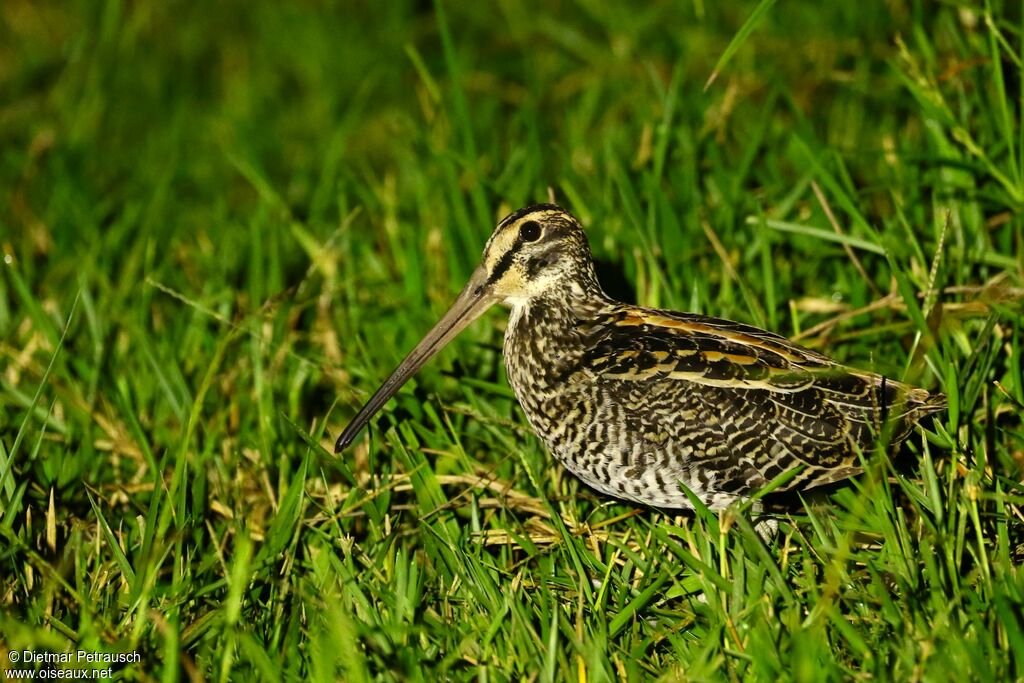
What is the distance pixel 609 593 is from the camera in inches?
138

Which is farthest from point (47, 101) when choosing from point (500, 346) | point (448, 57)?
point (500, 346)

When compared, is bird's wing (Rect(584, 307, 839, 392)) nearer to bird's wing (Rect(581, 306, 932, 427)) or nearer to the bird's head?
bird's wing (Rect(581, 306, 932, 427))

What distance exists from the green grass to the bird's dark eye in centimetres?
63

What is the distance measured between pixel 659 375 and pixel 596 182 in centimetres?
192

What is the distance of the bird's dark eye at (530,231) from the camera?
154 inches

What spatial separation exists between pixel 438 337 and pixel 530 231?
474 mm

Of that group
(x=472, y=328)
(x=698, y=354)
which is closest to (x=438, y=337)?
(x=472, y=328)

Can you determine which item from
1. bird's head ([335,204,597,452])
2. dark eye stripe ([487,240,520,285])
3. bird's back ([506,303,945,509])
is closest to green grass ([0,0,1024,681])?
bird's back ([506,303,945,509])

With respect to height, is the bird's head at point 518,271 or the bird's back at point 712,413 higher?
the bird's head at point 518,271

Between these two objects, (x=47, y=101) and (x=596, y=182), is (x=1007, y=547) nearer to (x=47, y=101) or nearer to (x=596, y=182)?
(x=596, y=182)

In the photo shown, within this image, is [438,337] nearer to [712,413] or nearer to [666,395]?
[666,395]

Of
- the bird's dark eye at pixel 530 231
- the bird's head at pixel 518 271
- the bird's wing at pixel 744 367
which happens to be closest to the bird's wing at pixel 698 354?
the bird's wing at pixel 744 367

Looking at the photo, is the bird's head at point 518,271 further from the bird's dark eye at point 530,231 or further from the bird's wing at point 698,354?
the bird's wing at point 698,354

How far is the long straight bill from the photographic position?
3863 mm
